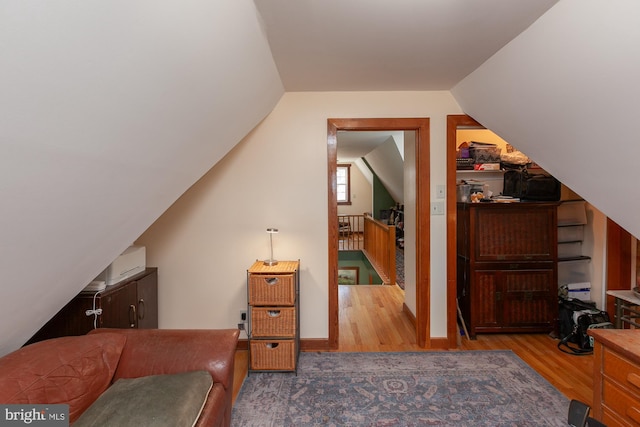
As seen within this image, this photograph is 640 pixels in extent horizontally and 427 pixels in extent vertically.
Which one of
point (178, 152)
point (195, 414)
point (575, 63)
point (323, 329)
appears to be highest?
point (575, 63)

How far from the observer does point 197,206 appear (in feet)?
9.48

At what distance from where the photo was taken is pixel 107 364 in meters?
1.54

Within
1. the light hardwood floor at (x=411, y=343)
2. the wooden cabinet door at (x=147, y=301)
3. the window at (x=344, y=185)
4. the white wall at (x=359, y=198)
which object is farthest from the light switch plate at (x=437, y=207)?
the white wall at (x=359, y=198)

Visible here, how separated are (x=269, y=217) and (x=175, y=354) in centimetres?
146

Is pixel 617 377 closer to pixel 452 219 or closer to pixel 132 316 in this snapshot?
pixel 452 219

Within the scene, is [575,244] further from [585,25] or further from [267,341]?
[267,341]

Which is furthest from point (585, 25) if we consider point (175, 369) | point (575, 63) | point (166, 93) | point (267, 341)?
point (267, 341)

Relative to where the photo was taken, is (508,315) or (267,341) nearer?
(267,341)

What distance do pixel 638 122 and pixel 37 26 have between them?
2118mm

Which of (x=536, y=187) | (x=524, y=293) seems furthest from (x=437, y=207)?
(x=524, y=293)

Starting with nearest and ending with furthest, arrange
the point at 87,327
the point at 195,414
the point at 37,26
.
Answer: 1. the point at 37,26
2. the point at 195,414
3. the point at 87,327

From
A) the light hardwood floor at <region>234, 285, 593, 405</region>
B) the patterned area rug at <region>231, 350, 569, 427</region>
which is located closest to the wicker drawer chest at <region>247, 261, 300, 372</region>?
the patterned area rug at <region>231, 350, 569, 427</region>

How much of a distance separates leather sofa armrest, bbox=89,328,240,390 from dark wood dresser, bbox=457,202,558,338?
242cm

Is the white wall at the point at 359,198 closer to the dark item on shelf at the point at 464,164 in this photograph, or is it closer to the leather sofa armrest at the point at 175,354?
the dark item on shelf at the point at 464,164
